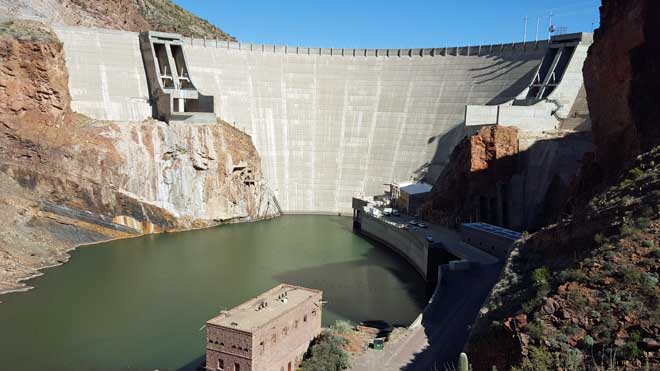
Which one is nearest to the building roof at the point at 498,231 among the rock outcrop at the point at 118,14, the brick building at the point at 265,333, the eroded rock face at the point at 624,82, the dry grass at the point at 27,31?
the eroded rock face at the point at 624,82

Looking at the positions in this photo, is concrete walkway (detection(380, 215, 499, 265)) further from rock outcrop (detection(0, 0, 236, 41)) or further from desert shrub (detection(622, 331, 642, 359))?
rock outcrop (detection(0, 0, 236, 41))

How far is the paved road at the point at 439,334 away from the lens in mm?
17406

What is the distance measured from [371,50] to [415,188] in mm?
16336

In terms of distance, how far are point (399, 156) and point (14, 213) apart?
27901 millimetres

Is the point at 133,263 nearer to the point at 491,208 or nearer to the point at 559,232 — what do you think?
the point at 491,208

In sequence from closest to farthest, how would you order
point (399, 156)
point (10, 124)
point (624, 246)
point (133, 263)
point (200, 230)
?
point (624, 246) → point (133, 263) → point (10, 124) → point (200, 230) → point (399, 156)

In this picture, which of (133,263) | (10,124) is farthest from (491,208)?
(10,124)

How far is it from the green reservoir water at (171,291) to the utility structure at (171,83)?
29.9 feet

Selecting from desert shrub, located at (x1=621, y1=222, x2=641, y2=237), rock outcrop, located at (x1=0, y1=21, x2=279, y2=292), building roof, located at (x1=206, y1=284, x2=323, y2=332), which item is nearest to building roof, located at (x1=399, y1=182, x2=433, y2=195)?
rock outcrop, located at (x1=0, y1=21, x2=279, y2=292)

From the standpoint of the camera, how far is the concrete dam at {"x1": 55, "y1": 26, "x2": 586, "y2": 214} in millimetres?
→ 45062

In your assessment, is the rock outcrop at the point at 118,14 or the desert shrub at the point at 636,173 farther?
the rock outcrop at the point at 118,14

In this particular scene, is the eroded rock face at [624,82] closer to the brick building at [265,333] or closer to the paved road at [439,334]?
the paved road at [439,334]

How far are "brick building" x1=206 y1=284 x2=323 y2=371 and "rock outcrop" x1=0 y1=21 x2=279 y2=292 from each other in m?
17.5

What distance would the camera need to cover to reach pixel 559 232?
613 inches
